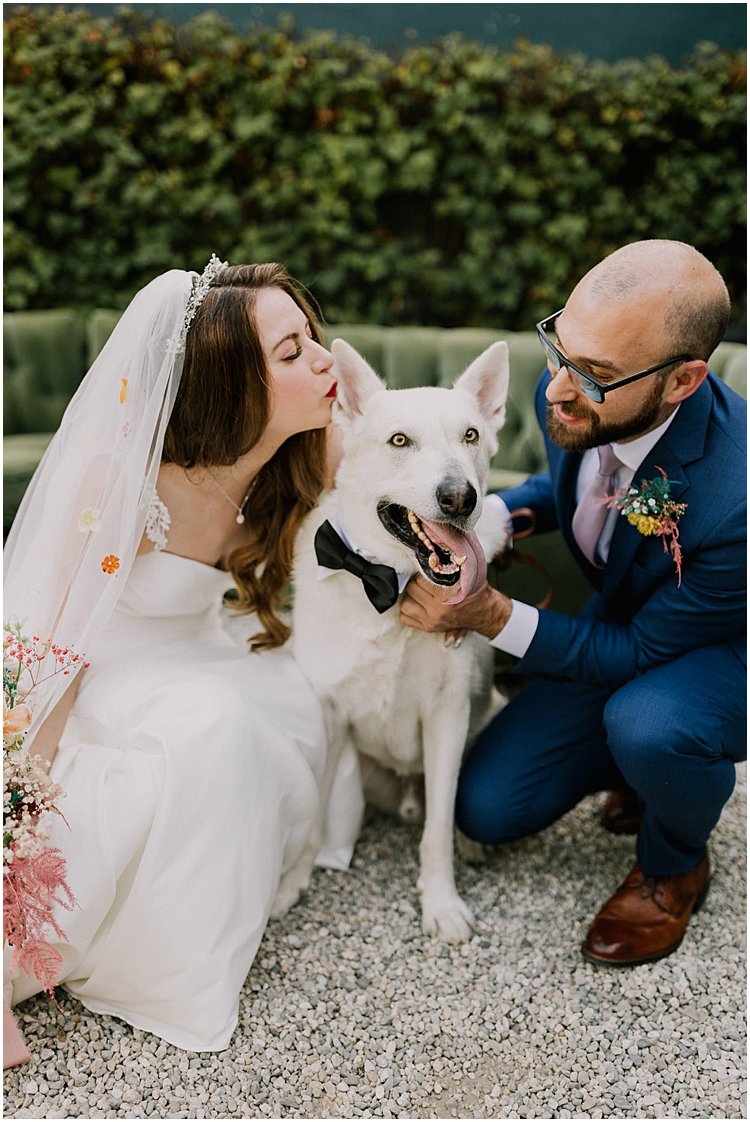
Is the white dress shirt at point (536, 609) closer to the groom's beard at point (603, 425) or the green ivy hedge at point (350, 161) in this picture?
the groom's beard at point (603, 425)

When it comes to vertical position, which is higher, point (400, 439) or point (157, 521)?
point (400, 439)

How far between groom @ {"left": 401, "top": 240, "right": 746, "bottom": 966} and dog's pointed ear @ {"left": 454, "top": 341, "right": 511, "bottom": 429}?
0.41 feet

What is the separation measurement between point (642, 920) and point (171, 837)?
129 centimetres

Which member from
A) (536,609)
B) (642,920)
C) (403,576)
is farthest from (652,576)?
(642,920)

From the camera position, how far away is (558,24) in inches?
225

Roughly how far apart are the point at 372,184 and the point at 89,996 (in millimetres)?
4644

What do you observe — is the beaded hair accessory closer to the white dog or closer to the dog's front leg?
the white dog

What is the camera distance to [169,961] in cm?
211

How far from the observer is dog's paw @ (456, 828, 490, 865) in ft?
9.48

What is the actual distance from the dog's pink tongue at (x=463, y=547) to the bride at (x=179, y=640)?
517 millimetres

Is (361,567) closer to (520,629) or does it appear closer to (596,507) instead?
(520,629)

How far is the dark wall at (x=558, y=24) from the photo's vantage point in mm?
5562

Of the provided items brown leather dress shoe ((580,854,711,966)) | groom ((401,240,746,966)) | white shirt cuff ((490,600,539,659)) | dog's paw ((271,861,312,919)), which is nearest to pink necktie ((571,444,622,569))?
groom ((401,240,746,966))

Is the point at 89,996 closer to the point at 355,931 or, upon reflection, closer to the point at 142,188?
the point at 355,931
